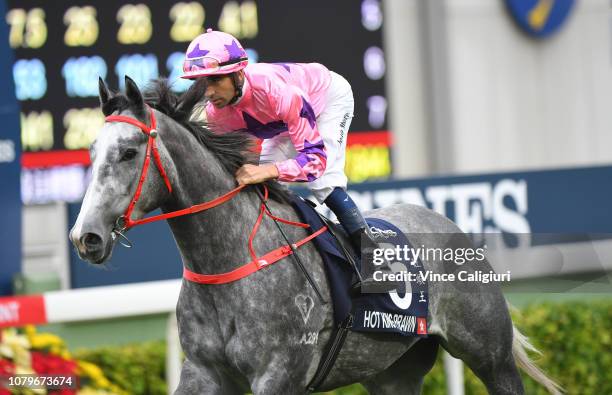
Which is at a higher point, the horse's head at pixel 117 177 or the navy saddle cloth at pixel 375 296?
the horse's head at pixel 117 177

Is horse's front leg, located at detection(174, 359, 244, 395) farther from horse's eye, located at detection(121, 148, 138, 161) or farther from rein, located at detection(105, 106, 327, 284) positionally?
horse's eye, located at detection(121, 148, 138, 161)

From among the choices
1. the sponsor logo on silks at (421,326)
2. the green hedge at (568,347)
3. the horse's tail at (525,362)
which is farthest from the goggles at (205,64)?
the green hedge at (568,347)

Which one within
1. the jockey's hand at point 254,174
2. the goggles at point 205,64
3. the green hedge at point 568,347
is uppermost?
the goggles at point 205,64

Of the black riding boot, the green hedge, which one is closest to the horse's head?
the black riding boot

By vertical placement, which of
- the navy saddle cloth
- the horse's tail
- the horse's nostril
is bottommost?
the horse's tail

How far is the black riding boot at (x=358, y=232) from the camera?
11.8 ft

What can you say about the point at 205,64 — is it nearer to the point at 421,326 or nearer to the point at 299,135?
the point at 299,135

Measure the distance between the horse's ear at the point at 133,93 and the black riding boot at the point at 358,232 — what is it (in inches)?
31.0

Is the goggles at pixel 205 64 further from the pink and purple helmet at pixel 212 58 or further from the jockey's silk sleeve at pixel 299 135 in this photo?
the jockey's silk sleeve at pixel 299 135

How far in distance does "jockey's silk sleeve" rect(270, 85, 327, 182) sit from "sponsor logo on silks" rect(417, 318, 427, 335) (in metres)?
0.67

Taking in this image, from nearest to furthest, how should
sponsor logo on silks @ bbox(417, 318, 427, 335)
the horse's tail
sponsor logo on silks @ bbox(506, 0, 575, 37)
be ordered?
sponsor logo on silks @ bbox(417, 318, 427, 335)
the horse's tail
sponsor logo on silks @ bbox(506, 0, 575, 37)

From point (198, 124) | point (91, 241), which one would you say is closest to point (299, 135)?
point (198, 124)

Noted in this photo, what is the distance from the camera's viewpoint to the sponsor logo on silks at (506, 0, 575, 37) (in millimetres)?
9773

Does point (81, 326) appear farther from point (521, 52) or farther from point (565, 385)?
point (521, 52)
